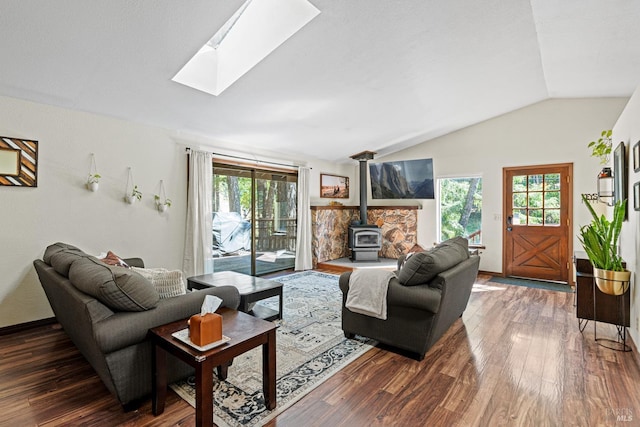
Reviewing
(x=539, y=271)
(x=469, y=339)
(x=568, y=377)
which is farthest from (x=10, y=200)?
(x=539, y=271)

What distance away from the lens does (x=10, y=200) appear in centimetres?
303

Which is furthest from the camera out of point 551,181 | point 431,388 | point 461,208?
point 461,208

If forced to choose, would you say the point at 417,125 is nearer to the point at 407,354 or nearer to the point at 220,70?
the point at 220,70

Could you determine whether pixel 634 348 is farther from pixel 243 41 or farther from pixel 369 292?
pixel 243 41

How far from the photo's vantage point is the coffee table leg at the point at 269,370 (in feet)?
5.90

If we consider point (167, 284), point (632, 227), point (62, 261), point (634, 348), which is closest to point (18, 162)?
point (62, 261)

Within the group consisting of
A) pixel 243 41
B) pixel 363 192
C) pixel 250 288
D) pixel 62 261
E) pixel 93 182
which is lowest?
pixel 250 288

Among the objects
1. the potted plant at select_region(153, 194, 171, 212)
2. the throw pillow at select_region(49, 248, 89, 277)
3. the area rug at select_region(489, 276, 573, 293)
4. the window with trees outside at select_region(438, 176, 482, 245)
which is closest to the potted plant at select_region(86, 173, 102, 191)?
the potted plant at select_region(153, 194, 171, 212)

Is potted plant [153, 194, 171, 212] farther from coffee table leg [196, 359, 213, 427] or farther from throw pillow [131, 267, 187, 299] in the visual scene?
coffee table leg [196, 359, 213, 427]

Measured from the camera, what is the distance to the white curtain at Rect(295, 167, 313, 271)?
599cm

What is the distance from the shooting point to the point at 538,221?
5.36 m

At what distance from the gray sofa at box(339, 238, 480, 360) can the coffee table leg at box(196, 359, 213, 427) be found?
1.49m

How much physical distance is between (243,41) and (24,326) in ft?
11.7

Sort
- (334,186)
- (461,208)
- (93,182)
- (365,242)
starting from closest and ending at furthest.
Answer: (93,182), (461,208), (365,242), (334,186)
